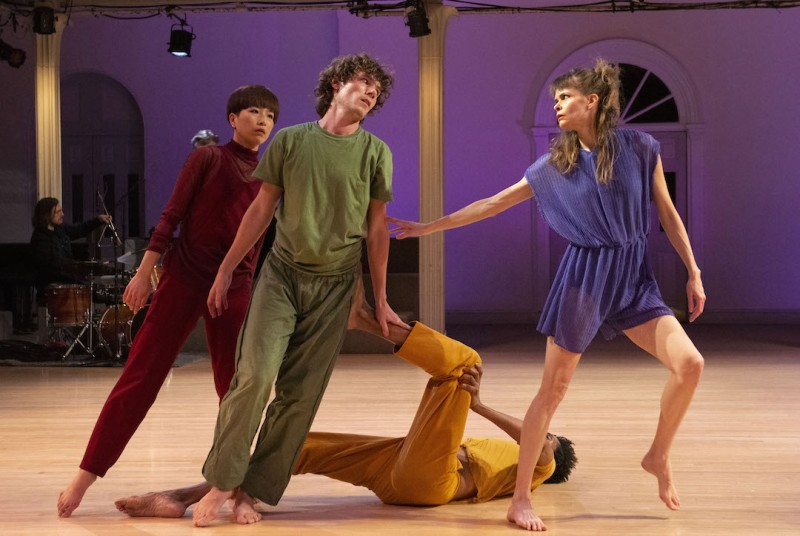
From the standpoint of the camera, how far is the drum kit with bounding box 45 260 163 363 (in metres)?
8.08

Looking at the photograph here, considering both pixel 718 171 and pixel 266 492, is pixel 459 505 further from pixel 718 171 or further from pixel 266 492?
pixel 718 171

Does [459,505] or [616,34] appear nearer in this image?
[459,505]

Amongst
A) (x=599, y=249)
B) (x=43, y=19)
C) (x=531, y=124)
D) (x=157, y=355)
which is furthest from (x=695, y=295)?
(x=531, y=124)

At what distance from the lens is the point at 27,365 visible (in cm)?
796

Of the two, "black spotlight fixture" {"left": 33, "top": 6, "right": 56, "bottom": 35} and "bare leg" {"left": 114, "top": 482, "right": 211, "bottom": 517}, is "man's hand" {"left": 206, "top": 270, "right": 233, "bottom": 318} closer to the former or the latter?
"bare leg" {"left": 114, "top": 482, "right": 211, "bottom": 517}

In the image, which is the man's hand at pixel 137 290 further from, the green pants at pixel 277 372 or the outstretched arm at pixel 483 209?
the outstretched arm at pixel 483 209

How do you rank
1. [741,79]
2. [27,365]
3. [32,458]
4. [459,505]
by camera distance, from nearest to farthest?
[459,505]
[32,458]
[27,365]
[741,79]

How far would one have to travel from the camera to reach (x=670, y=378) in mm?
3197

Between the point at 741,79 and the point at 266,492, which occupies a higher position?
the point at 741,79

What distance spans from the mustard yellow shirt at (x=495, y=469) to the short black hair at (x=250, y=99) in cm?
134

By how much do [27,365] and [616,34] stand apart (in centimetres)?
722

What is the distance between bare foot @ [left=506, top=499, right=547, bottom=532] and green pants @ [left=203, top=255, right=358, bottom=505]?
69 centimetres

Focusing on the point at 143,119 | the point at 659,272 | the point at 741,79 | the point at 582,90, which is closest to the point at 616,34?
the point at 741,79

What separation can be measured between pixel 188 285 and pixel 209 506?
2.33 ft
